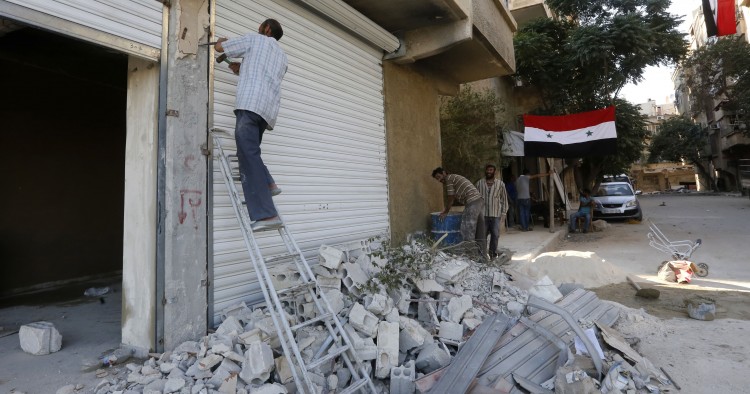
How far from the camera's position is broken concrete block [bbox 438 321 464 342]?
350 cm

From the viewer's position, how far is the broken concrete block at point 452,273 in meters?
4.47

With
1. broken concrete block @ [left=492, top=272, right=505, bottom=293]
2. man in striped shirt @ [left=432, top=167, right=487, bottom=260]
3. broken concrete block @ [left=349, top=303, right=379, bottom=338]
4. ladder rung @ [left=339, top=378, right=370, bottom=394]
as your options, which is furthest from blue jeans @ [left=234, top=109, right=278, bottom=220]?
man in striped shirt @ [left=432, top=167, right=487, bottom=260]

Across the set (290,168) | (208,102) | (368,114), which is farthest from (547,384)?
(368,114)

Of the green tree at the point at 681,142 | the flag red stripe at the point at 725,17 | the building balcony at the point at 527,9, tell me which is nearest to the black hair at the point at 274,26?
the flag red stripe at the point at 725,17

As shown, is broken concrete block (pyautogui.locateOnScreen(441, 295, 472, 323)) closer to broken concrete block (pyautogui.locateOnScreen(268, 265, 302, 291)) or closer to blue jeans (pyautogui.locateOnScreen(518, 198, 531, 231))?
broken concrete block (pyautogui.locateOnScreen(268, 265, 302, 291))

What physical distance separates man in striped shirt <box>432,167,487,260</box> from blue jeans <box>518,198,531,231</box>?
587cm

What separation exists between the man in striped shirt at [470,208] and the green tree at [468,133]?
3755 mm

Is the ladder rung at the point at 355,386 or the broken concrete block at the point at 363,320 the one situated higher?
the broken concrete block at the point at 363,320

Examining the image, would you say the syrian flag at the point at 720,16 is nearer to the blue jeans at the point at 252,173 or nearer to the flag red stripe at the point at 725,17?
the flag red stripe at the point at 725,17

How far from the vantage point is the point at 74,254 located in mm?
6043

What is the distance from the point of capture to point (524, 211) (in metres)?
12.0

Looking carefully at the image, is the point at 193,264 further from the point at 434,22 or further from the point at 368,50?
the point at 434,22

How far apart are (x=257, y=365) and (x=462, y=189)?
4695mm

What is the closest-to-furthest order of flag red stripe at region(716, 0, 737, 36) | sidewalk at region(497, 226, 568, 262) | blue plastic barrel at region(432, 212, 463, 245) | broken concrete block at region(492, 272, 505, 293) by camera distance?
broken concrete block at region(492, 272, 505, 293) → blue plastic barrel at region(432, 212, 463, 245) → sidewalk at region(497, 226, 568, 262) → flag red stripe at region(716, 0, 737, 36)
